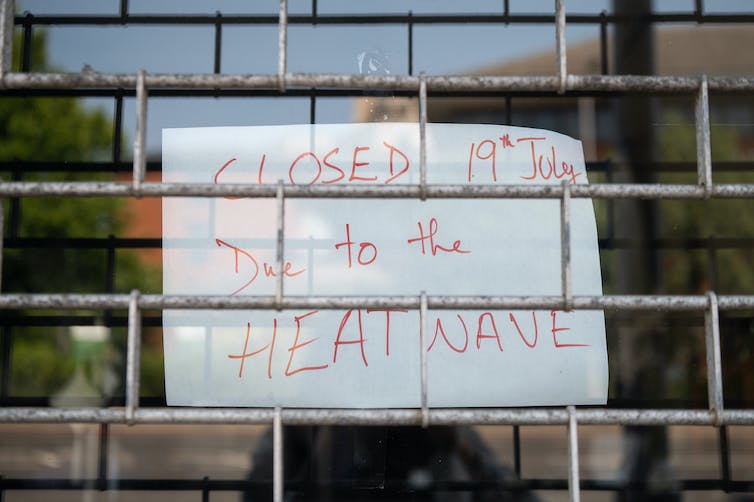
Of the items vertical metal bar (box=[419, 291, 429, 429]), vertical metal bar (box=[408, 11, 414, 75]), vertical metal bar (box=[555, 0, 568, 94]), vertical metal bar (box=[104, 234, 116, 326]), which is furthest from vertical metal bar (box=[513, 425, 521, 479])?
vertical metal bar (box=[104, 234, 116, 326])

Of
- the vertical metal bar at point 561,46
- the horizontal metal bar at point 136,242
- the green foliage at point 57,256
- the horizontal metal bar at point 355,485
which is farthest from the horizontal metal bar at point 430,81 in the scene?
the horizontal metal bar at point 355,485

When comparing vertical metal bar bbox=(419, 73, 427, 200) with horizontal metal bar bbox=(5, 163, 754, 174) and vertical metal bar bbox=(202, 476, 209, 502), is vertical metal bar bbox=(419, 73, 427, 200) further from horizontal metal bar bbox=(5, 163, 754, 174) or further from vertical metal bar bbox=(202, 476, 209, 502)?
vertical metal bar bbox=(202, 476, 209, 502)

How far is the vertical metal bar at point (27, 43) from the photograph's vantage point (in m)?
2.48

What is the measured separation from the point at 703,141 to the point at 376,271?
36.7 inches

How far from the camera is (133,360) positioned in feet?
6.38

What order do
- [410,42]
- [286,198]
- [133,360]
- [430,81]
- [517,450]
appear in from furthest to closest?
[410,42]
[517,450]
[286,198]
[430,81]
[133,360]

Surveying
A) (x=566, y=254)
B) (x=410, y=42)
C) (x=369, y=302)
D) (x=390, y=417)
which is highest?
(x=410, y=42)

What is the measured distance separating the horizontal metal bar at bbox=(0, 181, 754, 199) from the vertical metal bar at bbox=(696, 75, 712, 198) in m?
0.02

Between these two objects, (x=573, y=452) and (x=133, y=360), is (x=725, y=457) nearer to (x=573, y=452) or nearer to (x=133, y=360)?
(x=573, y=452)

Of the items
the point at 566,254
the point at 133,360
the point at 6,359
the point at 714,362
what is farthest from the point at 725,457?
the point at 6,359

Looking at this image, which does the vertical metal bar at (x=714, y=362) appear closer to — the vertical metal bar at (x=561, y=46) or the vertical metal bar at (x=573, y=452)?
the vertical metal bar at (x=573, y=452)

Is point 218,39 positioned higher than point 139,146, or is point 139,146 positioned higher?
point 218,39

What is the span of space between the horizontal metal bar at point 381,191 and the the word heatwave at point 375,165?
328 millimetres

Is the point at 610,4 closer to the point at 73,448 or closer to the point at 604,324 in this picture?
the point at 604,324
